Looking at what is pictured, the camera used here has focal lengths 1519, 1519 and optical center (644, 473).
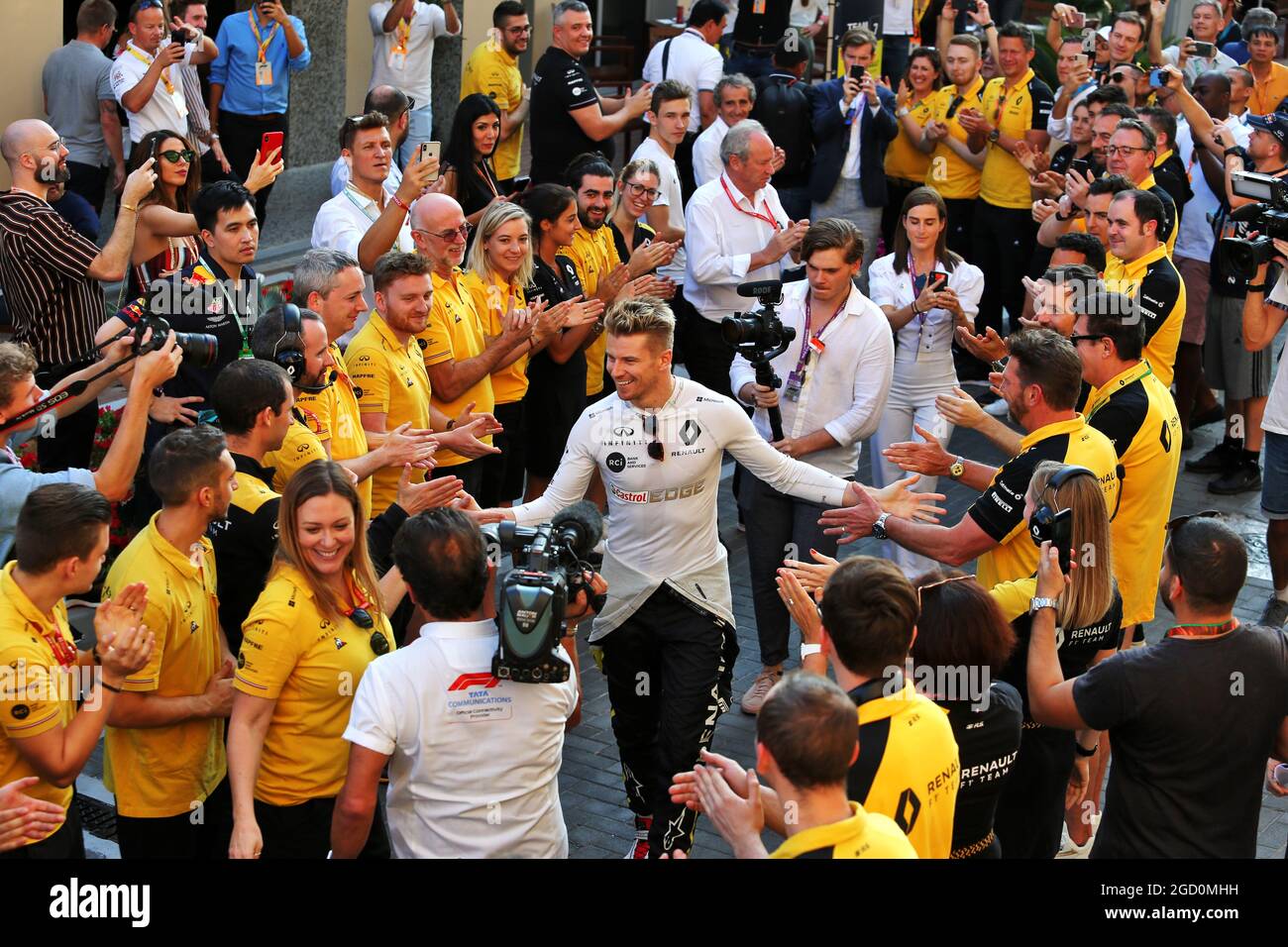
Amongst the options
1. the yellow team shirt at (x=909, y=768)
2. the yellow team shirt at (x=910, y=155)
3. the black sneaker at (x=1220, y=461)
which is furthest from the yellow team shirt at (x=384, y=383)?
the yellow team shirt at (x=910, y=155)

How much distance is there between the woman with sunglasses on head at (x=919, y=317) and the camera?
775 cm

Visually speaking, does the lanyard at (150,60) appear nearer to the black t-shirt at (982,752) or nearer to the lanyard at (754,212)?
the lanyard at (754,212)

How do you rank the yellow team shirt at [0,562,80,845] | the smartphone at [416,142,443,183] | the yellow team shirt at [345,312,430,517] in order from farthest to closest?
the smartphone at [416,142,443,183], the yellow team shirt at [345,312,430,517], the yellow team shirt at [0,562,80,845]

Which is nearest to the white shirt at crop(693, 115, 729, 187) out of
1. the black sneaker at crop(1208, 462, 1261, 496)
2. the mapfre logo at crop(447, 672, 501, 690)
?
the black sneaker at crop(1208, 462, 1261, 496)

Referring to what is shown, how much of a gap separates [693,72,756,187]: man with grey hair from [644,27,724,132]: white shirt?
117 centimetres

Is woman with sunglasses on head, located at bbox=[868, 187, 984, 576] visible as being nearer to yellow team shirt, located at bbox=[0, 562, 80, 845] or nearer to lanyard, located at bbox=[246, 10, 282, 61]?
yellow team shirt, located at bbox=[0, 562, 80, 845]

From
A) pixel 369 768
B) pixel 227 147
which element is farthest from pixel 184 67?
pixel 369 768

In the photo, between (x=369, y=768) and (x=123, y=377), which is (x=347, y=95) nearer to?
(x=123, y=377)

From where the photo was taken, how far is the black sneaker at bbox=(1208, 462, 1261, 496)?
9.94 metres

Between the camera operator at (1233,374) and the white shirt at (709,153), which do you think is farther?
the white shirt at (709,153)

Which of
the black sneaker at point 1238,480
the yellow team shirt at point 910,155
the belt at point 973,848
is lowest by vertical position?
the black sneaker at point 1238,480

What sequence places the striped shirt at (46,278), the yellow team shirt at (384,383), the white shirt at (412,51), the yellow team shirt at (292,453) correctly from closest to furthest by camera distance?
1. the yellow team shirt at (292,453)
2. the yellow team shirt at (384,383)
3. the striped shirt at (46,278)
4. the white shirt at (412,51)

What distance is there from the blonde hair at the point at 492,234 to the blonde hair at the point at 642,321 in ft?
6.37

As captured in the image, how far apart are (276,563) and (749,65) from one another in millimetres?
8967
